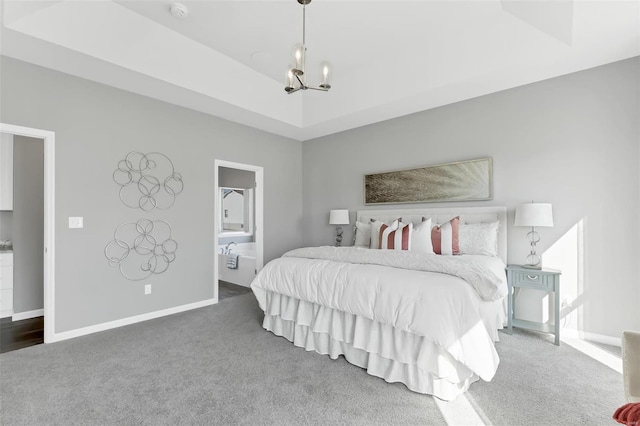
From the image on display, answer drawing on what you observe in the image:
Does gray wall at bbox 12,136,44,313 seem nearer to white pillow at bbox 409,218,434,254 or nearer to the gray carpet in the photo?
the gray carpet

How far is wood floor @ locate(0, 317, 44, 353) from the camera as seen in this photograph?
276cm

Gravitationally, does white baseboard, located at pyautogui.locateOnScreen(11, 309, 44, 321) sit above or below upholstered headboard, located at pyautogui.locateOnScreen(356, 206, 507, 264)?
below

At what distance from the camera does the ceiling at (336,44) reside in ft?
7.95

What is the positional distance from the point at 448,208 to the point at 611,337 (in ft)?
6.17

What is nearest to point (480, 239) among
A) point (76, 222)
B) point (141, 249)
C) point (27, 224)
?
point (141, 249)

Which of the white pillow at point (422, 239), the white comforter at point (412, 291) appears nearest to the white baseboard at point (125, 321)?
the white comforter at point (412, 291)

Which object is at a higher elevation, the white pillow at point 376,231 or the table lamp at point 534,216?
the table lamp at point 534,216

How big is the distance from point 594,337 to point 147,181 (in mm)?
4891

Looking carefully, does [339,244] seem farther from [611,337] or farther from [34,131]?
[34,131]

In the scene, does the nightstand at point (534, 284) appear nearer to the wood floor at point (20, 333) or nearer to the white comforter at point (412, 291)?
the white comforter at point (412, 291)

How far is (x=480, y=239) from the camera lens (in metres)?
3.22

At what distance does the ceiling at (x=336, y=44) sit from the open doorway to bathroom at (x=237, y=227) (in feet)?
4.55

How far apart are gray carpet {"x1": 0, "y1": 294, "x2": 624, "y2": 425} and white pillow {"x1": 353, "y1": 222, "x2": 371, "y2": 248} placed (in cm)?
187

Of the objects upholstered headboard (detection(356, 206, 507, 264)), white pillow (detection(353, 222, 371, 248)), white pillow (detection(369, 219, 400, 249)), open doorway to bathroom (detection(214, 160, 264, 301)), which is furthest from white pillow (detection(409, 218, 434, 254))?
open doorway to bathroom (detection(214, 160, 264, 301))
